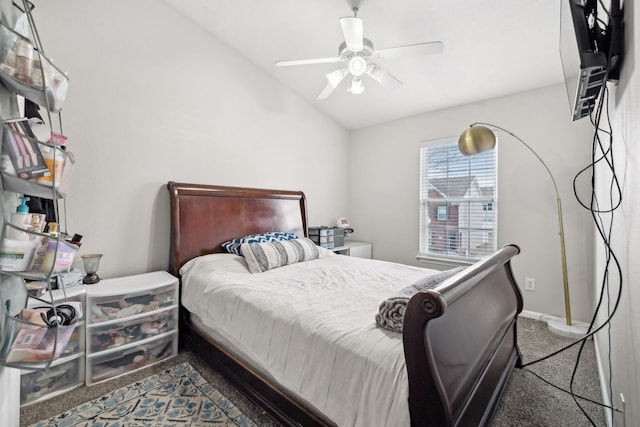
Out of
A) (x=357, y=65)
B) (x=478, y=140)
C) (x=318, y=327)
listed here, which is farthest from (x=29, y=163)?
(x=478, y=140)

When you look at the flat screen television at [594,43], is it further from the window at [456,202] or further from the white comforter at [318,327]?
the window at [456,202]

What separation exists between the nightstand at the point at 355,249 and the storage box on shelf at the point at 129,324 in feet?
6.84

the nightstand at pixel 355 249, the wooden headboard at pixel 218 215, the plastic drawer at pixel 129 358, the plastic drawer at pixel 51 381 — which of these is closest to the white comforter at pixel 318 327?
the wooden headboard at pixel 218 215

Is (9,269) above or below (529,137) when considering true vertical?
below

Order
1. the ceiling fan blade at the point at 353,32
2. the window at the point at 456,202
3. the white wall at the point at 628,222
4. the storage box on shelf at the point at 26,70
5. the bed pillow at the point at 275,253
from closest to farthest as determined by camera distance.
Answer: the storage box on shelf at the point at 26,70 < the white wall at the point at 628,222 < the ceiling fan blade at the point at 353,32 < the bed pillow at the point at 275,253 < the window at the point at 456,202

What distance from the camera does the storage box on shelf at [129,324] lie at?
5.88 ft

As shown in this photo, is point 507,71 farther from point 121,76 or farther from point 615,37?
point 121,76

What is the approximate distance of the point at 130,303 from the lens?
1.93 m

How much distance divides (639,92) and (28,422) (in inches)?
115

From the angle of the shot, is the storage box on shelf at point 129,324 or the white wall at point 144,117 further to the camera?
the white wall at point 144,117

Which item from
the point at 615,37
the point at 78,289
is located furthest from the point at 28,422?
the point at 615,37

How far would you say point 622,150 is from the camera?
102cm

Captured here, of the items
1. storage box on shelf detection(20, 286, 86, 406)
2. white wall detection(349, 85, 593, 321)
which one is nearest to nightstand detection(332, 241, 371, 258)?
white wall detection(349, 85, 593, 321)

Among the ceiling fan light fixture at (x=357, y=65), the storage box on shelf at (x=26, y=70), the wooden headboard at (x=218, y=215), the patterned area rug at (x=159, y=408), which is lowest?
the patterned area rug at (x=159, y=408)
